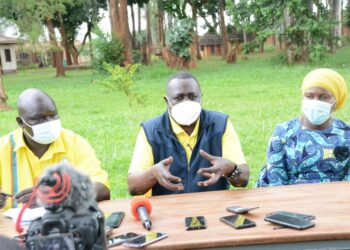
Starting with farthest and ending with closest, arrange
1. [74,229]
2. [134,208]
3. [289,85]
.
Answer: [289,85], [134,208], [74,229]

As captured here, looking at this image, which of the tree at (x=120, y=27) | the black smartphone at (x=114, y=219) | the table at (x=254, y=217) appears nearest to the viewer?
the table at (x=254, y=217)

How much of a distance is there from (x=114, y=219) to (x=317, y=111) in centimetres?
145

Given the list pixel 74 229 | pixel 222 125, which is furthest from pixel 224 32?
pixel 74 229

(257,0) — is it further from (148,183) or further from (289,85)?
(148,183)

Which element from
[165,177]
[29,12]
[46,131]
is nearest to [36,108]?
[46,131]

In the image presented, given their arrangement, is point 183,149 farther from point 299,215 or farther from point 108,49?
point 108,49

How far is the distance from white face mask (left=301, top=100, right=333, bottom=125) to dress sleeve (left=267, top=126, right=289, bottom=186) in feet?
0.67

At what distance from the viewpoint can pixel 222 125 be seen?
2.94 m

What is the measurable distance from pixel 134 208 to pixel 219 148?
0.95 meters

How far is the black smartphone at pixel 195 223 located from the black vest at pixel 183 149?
2.64 feet

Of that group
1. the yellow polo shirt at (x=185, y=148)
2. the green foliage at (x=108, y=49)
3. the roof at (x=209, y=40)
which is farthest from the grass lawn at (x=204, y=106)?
the roof at (x=209, y=40)

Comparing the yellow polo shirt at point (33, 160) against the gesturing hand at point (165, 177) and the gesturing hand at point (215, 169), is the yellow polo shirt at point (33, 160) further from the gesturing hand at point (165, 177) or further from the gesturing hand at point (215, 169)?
the gesturing hand at point (215, 169)

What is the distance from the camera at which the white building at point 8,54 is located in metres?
36.0

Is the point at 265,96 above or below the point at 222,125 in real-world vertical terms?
below
